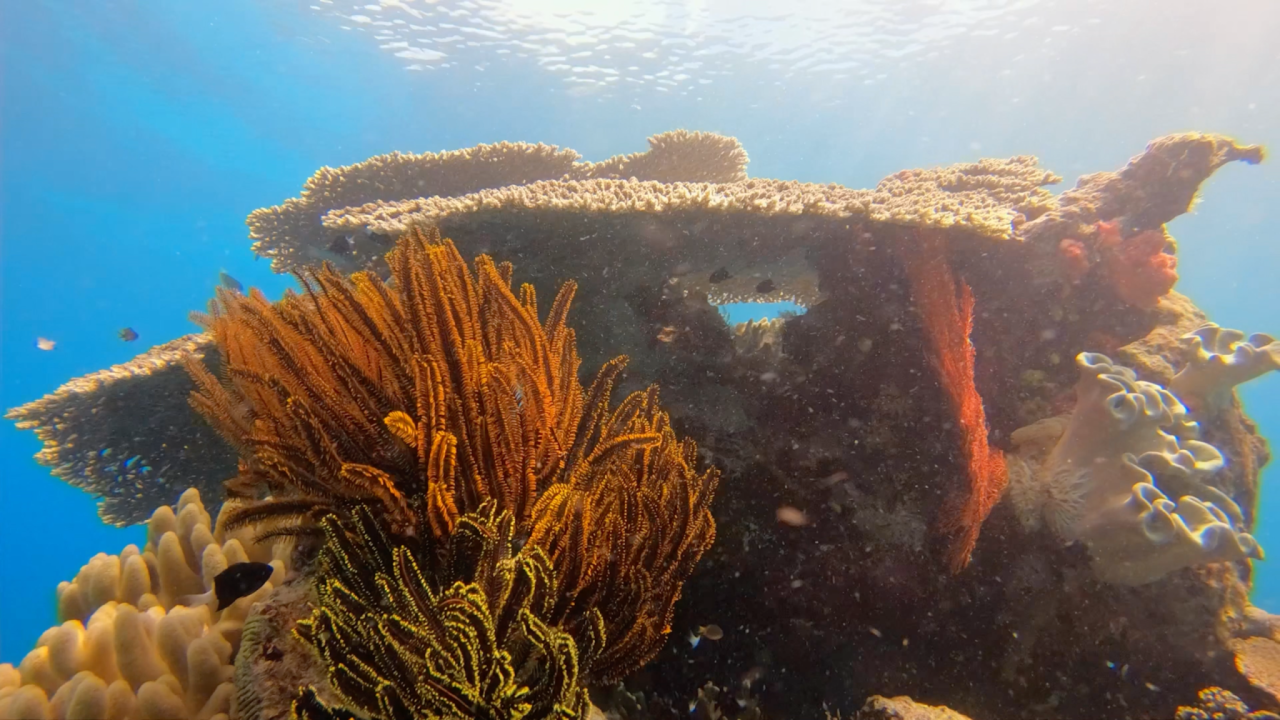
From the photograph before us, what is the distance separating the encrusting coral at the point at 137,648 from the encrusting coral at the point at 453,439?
2.08ft

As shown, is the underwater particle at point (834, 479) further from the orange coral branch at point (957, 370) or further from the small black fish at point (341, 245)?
the small black fish at point (341, 245)

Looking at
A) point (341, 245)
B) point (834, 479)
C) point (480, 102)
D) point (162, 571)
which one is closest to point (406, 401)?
point (162, 571)

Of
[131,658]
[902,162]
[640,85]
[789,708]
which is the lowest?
[902,162]

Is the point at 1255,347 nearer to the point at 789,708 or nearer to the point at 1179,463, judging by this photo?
the point at 1179,463

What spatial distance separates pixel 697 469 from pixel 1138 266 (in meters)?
4.90

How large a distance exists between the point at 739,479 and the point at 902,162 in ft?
269

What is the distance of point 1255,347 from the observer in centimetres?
512

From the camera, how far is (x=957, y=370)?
14.8ft

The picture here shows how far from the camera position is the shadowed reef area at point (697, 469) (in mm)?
2109

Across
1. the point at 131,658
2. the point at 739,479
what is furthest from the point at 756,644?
the point at 131,658

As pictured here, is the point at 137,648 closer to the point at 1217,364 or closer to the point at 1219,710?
the point at 1219,710

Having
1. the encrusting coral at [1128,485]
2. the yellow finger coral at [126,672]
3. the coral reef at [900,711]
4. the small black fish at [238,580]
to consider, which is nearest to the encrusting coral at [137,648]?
the yellow finger coral at [126,672]

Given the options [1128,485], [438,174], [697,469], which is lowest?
→ [1128,485]

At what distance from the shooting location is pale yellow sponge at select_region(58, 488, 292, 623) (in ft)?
10.8
